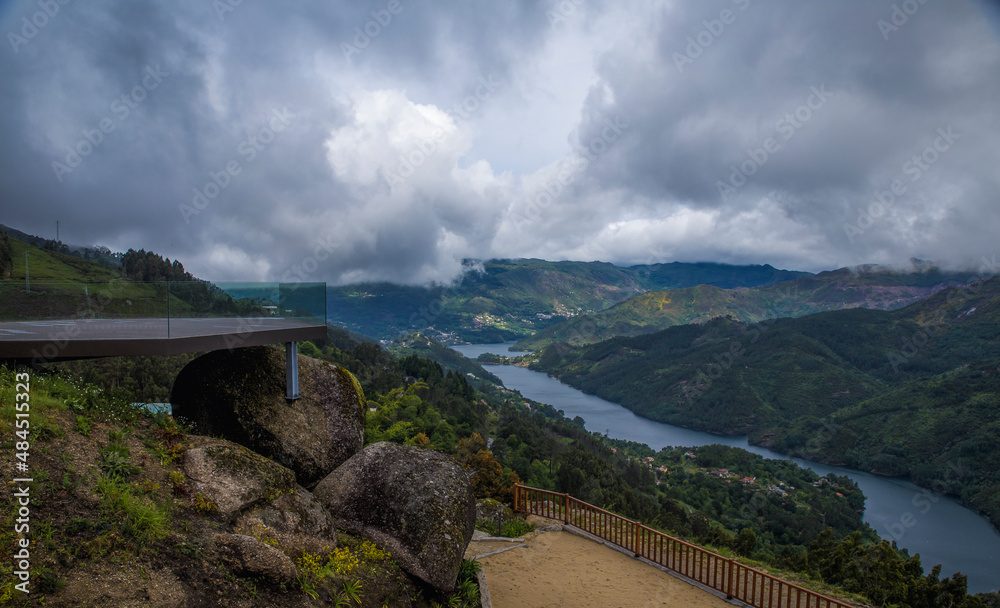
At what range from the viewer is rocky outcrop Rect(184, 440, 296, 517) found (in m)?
6.68

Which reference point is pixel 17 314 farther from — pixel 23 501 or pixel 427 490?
pixel 427 490

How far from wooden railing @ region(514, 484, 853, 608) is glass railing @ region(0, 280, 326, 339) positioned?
404 inches

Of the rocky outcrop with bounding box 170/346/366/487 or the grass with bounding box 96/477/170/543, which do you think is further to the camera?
the rocky outcrop with bounding box 170/346/366/487

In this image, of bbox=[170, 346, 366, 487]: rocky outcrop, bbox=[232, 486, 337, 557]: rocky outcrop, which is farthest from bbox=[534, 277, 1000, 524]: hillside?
bbox=[232, 486, 337, 557]: rocky outcrop

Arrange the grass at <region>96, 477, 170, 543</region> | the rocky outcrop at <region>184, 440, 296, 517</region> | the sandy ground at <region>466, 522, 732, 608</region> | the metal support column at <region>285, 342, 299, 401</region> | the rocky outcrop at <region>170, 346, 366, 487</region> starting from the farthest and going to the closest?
the sandy ground at <region>466, 522, 732, 608</region> < the metal support column at <region>285, 342, 299, 401</region> < the rocky outcrop at <region>170, 346, 366, 487</region> < the rocky outcrop at <region>184, 440, 296, 517</region> < the grass at <region>96, 477, 170, 543</region>

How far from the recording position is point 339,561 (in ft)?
24.3

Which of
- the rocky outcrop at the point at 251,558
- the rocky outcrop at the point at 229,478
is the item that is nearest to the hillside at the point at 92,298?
the rocky outcrop at the point at 229,478

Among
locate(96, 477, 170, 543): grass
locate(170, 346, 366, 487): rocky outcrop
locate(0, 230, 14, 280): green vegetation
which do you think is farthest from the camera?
locate(0, 230, 14, 280): green vegetation

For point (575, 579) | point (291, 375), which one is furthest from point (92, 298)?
point (575, 579)

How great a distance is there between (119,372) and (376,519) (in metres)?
30.8

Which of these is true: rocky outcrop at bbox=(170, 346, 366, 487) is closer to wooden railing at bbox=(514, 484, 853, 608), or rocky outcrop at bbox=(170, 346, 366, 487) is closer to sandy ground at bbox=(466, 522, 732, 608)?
sandy ground at bbox=(466, 522, 732, 608)

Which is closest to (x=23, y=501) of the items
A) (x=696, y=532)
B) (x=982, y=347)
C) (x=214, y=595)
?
(x=214, y=595)

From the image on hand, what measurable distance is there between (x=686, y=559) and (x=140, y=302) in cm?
1370

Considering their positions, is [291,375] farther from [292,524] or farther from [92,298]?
[92,298]
